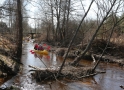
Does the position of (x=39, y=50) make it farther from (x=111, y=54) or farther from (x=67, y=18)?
(x=67, y=18)

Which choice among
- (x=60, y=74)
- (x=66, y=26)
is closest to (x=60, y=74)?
(x=60, y=74)

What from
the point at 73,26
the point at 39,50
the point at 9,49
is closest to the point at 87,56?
the point at 39,50

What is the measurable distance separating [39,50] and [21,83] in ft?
36.6

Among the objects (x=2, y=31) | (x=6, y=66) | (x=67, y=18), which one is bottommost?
(x=6, y=66)

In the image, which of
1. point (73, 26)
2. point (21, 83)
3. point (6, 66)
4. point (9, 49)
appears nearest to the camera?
point (21, 83)

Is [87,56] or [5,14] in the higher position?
[5,14]

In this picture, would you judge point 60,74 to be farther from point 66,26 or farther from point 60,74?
point 66,26

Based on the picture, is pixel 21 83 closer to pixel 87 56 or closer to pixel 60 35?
pixel 87 56

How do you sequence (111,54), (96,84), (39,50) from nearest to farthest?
(96,84) → (111,54) → (39,50)

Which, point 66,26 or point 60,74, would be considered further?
point 66,26

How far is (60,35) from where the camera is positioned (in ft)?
100

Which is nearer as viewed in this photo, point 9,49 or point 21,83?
point 21,83

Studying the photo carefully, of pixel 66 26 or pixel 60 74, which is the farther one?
pixel 66 26

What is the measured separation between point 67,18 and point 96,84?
20068mm
